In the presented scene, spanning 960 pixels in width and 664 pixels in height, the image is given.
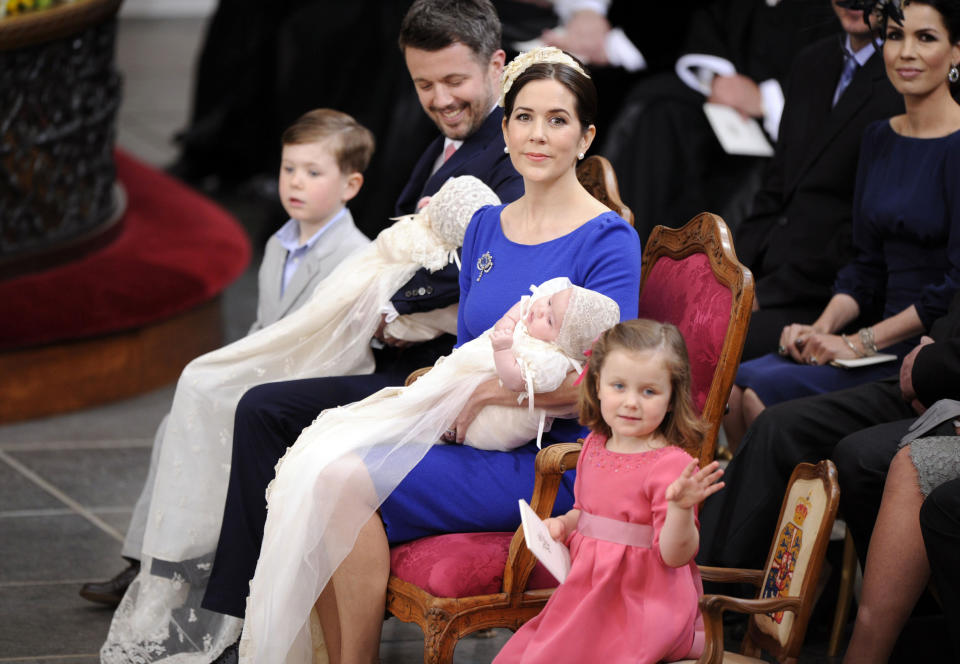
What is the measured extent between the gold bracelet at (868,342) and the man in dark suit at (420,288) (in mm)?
957

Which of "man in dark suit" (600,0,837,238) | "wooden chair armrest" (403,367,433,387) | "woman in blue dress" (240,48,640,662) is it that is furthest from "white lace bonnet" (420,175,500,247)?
"man in dark suit" (600,0,837,238)

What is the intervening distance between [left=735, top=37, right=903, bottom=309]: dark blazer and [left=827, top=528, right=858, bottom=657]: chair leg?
2.62ft

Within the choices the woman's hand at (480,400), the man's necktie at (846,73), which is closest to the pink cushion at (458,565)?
the woman's hand at (480,400)

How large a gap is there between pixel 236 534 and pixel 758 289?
5.54 feet

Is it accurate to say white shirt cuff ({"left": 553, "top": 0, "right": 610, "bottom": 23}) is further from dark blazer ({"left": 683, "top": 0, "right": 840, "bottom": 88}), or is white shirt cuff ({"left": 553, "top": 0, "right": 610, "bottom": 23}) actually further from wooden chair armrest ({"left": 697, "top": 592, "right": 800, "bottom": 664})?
wooden chair armrest ({"left": 697, "top": 592, "right": 800, "bottom": 664})

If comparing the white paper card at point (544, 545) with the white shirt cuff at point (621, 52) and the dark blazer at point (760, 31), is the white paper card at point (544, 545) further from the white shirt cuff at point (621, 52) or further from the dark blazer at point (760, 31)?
the white shirt cuff at point (621, 52)

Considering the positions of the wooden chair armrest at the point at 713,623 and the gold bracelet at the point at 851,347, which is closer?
the wooden chair armrest at the point at 713,623

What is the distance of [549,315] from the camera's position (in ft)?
8.83

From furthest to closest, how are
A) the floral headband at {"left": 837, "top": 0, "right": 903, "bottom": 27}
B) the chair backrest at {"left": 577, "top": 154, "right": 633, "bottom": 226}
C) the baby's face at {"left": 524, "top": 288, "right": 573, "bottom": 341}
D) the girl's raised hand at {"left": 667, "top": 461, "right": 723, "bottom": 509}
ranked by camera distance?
the floral headband at {"left": 837, "top": 0, "right": 903, "bottom": 27}
the chair backrest at {"left": 577, "top": 154, "right": 633, "bottom": 226}
the baby's face at {"left": 524, "top": 288, "right": 573, "bottom": 341}
the girl's raised hand at {"left": 667, "top": 461, "right": 723, "bottom": 509}

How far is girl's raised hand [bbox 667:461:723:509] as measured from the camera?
2291 mm

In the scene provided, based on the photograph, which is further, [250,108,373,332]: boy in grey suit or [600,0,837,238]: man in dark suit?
[600,0,837,238]: man in dark suit

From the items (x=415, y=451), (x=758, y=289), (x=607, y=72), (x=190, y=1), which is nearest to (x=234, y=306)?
(x=607, y=72)

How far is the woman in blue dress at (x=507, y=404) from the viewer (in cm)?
275

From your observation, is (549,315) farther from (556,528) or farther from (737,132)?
(737,132)
